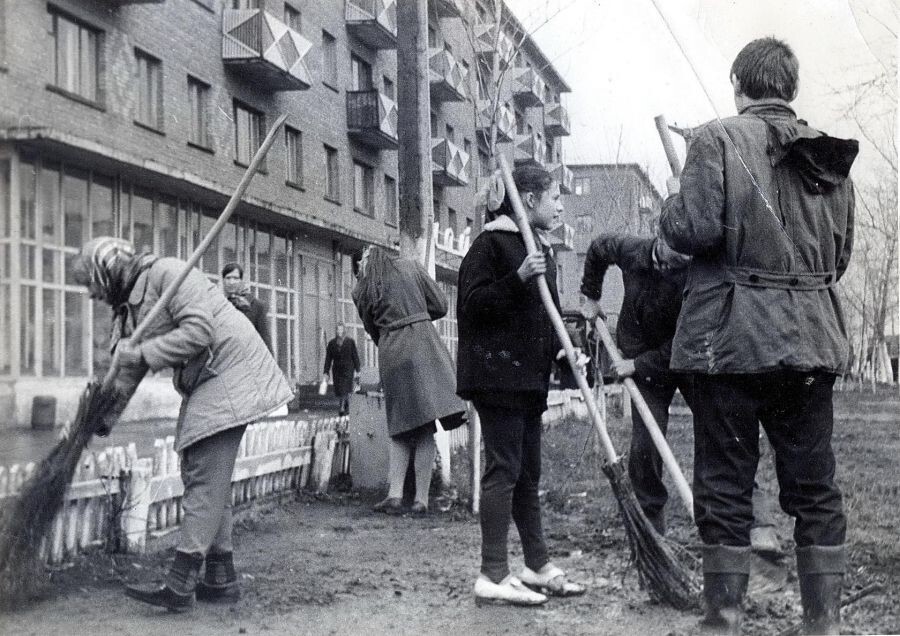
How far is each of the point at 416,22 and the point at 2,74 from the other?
11.0 ft

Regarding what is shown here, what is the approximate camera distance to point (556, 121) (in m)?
5.67

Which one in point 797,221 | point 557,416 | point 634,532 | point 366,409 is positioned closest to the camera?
point 797,221

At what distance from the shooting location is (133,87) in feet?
12.7

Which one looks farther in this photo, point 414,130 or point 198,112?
point 414,130

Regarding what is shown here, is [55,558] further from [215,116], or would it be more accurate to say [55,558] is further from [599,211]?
[599,211]

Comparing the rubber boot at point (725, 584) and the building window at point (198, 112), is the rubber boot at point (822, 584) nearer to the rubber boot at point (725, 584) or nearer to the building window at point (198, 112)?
the rubber boot at point (725, 584)

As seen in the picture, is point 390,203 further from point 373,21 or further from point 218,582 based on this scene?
point 218,582

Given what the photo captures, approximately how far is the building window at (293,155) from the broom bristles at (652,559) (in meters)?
2.01

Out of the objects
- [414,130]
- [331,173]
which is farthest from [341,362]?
[414,130]

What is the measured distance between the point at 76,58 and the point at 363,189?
2718mm

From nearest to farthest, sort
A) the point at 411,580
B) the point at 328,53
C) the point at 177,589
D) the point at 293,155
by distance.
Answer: the point at 177,589 < the point at 411,580 < the point at 293,155 < the point at 328,53

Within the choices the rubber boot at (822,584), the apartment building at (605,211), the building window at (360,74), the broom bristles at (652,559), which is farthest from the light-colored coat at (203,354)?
the building window at (360,74)

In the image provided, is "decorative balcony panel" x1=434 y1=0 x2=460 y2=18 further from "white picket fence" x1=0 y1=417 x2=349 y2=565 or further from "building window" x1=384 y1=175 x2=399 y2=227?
"white picket fence" x1=0 y1=417 x2=349 y2=565

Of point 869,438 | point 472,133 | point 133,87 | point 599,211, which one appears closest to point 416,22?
point 472,133
